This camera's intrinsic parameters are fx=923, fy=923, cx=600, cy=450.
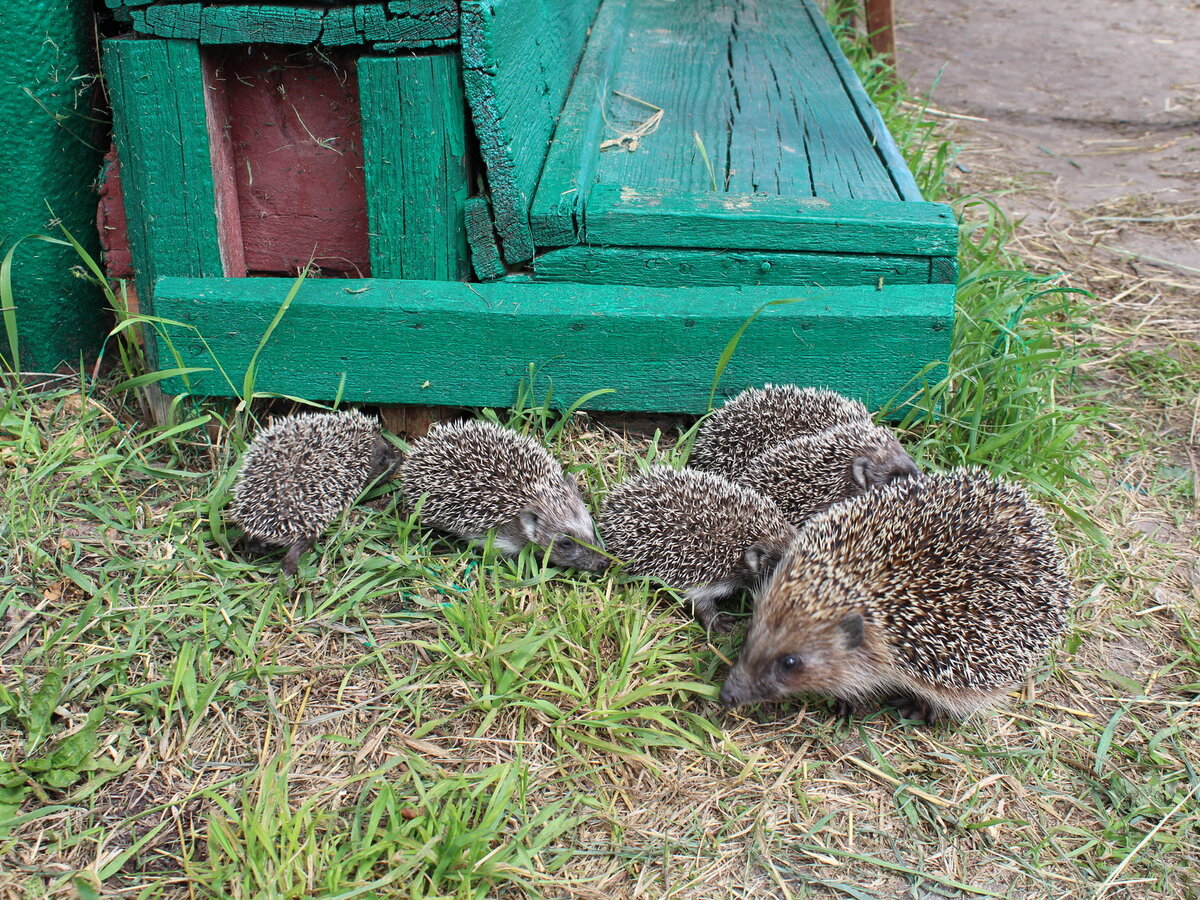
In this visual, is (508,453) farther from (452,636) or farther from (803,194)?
(803,194)

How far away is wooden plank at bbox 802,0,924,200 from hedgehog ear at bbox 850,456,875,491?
1.29 metres

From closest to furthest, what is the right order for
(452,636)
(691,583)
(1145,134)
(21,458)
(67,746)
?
(67,746) → (452,636) → (691,583) → (21,458) → (1145,134)

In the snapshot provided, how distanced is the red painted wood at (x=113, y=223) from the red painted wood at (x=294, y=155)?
508mm

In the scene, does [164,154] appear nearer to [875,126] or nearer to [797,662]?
[797,662]

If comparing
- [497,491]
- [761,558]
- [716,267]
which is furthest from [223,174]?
[761,558]

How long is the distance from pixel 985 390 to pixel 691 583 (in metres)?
1.80

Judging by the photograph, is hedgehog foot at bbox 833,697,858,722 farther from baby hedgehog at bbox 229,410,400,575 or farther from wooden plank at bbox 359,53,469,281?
wooden plank at bbox 359,53,469,281

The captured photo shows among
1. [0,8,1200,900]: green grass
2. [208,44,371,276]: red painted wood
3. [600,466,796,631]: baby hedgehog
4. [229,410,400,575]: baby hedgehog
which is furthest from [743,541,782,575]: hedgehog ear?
[208,44,371,276]: red painted wood

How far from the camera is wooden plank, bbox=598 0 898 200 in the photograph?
14.2ft

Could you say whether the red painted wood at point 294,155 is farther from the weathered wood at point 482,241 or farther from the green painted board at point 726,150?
the green painted board at point 726,150

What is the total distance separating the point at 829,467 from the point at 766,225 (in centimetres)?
103

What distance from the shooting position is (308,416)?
3.83 metres

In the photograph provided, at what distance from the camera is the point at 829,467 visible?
3697 mm

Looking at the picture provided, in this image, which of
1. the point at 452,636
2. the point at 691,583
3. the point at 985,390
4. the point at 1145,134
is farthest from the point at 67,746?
the point at 1145,134
